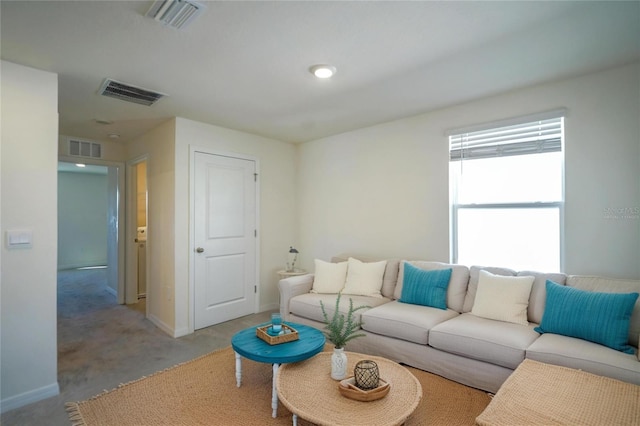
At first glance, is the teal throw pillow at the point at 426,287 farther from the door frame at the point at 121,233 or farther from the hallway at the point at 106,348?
the door frame at the point at 121,233

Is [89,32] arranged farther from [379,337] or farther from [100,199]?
[100,199]

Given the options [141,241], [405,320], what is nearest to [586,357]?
[405,320]

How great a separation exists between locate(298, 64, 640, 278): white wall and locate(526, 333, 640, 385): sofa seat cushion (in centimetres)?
79

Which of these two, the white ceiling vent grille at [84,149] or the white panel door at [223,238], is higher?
the white ceiling vent grille at [84,149]

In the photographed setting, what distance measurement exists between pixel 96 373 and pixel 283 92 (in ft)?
9.68

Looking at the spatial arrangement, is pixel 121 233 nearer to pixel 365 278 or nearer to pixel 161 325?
pixel 161 325

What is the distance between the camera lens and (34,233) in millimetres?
2443

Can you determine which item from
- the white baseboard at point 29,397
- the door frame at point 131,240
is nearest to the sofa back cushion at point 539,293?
the white baseboard at point 29,397

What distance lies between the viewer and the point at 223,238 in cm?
416

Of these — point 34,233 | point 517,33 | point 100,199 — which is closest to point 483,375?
point 517,33

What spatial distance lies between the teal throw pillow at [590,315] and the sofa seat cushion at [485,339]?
0.62ft

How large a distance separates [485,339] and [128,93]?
11.8ft

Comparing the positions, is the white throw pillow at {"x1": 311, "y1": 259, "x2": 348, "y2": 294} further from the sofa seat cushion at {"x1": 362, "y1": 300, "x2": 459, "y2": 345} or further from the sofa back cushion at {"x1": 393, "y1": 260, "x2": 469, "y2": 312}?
the sofa back cushion at {"x1": 393, "y1": 260, "x2": 469, "y2": 312}

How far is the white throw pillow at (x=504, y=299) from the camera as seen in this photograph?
103 inches
